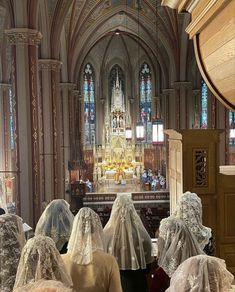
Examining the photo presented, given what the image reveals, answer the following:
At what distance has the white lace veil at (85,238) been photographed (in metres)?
2.95

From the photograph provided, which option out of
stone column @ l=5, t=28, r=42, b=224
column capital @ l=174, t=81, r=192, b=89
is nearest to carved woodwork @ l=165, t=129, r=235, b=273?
stone column @ l=5, t=28, r=42, b=224

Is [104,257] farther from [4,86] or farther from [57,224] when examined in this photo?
[4,86]

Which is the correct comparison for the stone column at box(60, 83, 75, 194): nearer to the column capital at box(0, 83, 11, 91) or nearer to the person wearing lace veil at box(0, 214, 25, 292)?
the column capital at box(0, 83, 11, 91)

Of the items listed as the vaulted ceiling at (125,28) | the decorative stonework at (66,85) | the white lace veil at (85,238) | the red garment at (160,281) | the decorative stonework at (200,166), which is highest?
the vaulted ceiling at (125,28)

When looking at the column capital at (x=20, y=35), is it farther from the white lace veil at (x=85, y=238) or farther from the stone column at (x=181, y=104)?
the stone column at (x=181, y=104)

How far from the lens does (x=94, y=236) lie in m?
3.08

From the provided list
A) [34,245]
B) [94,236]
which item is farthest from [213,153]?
[34,245]


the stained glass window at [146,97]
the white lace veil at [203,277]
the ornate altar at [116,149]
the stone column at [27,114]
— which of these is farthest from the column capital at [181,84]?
the white lace veil at [203,277]

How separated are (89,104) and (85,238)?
77.1 ft

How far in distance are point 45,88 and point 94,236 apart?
1008 cm

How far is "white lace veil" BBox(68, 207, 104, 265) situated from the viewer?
2.95 metres

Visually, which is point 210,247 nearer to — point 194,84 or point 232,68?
point 232,68

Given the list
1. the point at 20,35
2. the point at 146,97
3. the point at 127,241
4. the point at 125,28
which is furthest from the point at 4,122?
the point at 127,241

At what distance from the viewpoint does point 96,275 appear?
290cm
